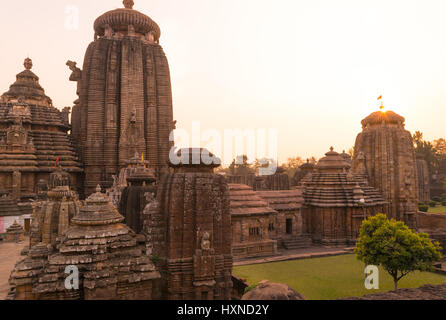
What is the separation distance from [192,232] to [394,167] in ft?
96.4

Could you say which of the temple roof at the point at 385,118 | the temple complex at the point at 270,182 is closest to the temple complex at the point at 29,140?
the temple complex at the point at 270,182

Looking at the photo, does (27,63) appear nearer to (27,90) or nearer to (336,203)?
(27,90)

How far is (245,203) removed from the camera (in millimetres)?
22484

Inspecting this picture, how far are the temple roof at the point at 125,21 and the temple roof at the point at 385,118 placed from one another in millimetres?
28323

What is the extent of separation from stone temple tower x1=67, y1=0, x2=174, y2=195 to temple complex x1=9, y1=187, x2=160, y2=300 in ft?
69.0

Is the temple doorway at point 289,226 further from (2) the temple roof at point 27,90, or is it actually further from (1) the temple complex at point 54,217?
(2) the temple roof at point 27,90

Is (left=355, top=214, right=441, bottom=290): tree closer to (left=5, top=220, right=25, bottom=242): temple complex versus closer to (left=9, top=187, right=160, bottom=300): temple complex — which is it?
(left=9, top=187, right=160, bottom=300): temple complex

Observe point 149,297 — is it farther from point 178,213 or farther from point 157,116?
point 157,116

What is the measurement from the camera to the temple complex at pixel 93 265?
7.82 metres

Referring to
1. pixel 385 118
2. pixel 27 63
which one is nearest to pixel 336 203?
pixel 385 118

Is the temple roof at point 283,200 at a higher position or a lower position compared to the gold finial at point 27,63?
lower

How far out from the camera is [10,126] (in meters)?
29.2

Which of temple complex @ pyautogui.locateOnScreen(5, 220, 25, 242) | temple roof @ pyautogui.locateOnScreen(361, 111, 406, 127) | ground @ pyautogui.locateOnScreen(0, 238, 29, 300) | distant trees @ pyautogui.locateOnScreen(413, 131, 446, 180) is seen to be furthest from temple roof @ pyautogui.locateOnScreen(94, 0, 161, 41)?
distant trees @ pyautogui.locateOnScreen(413, 131, 446, 180)
